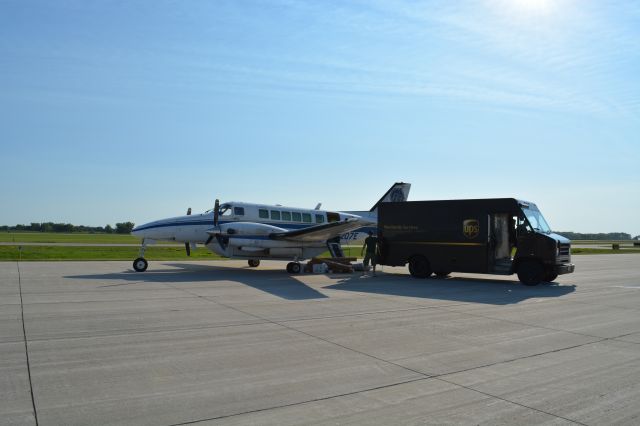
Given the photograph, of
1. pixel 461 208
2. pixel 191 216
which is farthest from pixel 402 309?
pixel 191 216

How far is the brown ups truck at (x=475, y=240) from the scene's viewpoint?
1720 centimetres

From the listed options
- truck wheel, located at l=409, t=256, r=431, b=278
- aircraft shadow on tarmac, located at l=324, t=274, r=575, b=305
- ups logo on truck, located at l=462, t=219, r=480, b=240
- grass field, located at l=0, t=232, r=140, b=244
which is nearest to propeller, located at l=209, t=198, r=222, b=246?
aircraft shadow on tarmac, located at l=324, t=274, r=575, b=305

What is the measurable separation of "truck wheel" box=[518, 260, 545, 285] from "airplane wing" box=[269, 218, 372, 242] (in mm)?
6405

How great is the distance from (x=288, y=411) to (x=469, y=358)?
3356 mm

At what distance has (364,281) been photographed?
18141 millimetres

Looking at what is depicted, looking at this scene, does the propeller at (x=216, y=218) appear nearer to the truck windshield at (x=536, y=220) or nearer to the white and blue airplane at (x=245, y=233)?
the white and blue airplane at (x=245, y=233)

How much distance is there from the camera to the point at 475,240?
1780 cm

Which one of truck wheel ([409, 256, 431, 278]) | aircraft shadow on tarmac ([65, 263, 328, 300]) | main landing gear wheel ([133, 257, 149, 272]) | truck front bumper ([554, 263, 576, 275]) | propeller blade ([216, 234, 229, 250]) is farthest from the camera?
propeller blade ([216, 234, 229, 250])

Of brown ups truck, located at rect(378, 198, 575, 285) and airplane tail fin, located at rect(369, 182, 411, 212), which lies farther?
airplane tail fin, located at rect(369, 182, 411, 212)

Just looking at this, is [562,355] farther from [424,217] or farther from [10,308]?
[424,217]

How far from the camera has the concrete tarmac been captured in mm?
4977

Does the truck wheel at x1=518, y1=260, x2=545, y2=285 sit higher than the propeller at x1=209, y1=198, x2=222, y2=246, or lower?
lower

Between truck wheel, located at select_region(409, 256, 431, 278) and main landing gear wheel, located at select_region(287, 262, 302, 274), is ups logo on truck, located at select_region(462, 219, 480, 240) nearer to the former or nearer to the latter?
truck wheel, located at select_region(409, 256, 431, 278)

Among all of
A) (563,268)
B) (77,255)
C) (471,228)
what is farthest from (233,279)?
(77,255)
